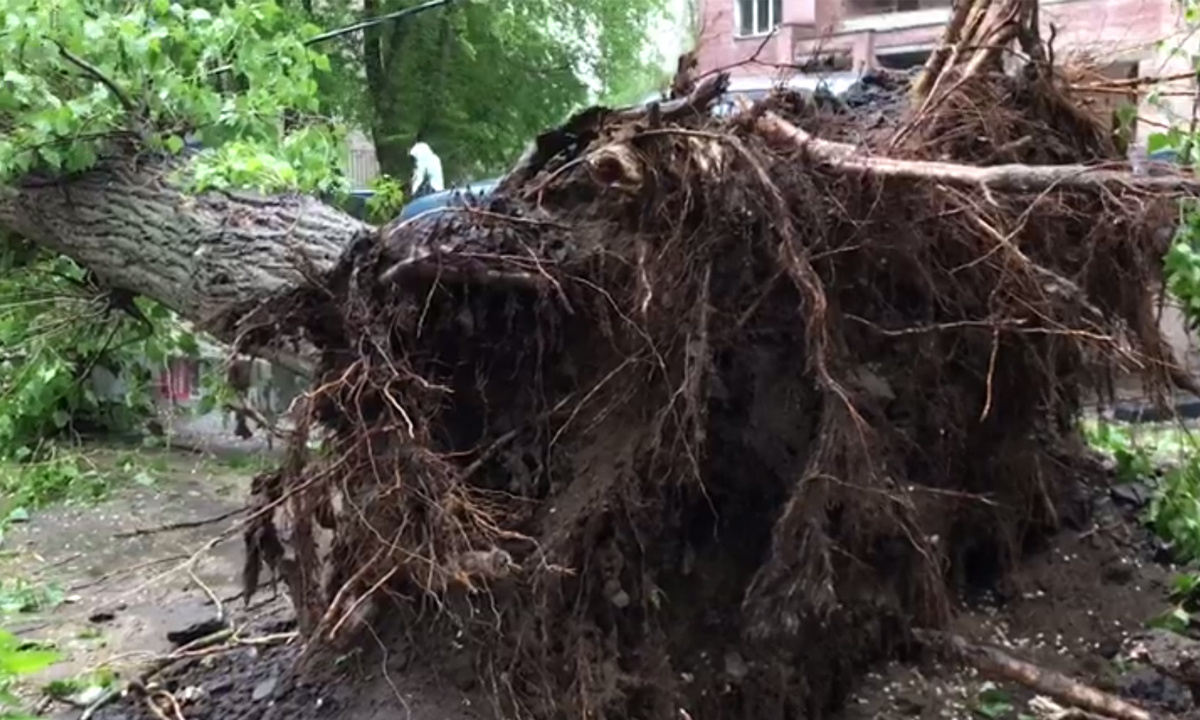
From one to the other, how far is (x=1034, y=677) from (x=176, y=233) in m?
3.59

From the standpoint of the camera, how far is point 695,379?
124 inches

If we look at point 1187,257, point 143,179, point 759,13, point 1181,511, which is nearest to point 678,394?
point 1187,257

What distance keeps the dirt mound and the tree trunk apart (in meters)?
0.56

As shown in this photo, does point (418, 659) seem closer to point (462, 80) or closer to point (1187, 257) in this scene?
point (1187, 257)

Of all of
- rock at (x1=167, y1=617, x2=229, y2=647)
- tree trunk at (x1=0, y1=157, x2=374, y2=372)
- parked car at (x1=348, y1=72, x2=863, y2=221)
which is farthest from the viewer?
tree trunk at (x1=0, y1=157, x2=374, y2=372)

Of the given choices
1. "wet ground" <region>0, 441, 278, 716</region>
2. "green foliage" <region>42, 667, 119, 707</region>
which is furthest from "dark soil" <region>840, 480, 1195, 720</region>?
"green foliage" <region>42, 667, 119, 707</region>

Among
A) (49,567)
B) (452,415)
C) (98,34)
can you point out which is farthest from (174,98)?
(452,415)

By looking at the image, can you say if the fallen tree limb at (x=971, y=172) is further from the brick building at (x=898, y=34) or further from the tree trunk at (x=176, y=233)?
the tree trunk at (x=176, y=233)

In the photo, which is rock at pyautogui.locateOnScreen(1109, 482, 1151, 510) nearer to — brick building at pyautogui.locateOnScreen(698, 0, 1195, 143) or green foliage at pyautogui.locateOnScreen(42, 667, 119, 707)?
brick building at pyautogui.locateOnScreen(698, 0, 1195, 143)

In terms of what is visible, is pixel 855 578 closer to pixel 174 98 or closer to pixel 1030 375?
pixel 1030 375

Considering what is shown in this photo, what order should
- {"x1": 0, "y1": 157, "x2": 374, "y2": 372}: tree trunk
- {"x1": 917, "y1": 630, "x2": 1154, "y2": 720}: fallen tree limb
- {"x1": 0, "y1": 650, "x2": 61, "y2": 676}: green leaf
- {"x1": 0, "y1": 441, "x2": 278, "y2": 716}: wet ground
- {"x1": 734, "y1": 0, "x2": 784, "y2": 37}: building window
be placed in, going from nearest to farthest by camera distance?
{"x1": 0, "y1": 650, "x2": 61, "y2": 676}: green leaf
{"x1": 917, "y1": 630, "x2": 1154, "y2": 720}: fallen tree limb
{"x1": 0, "y1": 441, "x2": 278, "y2": 716}: wet ground
{"x1": 0, "y1": 157, "x2": 374, "y2": 372}: tree trunk
{"x1": 734, "y1": 0, "x2": 784, "y2": 37}: building window

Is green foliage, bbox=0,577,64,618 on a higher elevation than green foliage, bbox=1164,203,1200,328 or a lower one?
lower

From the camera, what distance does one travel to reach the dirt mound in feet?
10.4

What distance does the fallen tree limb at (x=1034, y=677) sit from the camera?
3.16 metres
